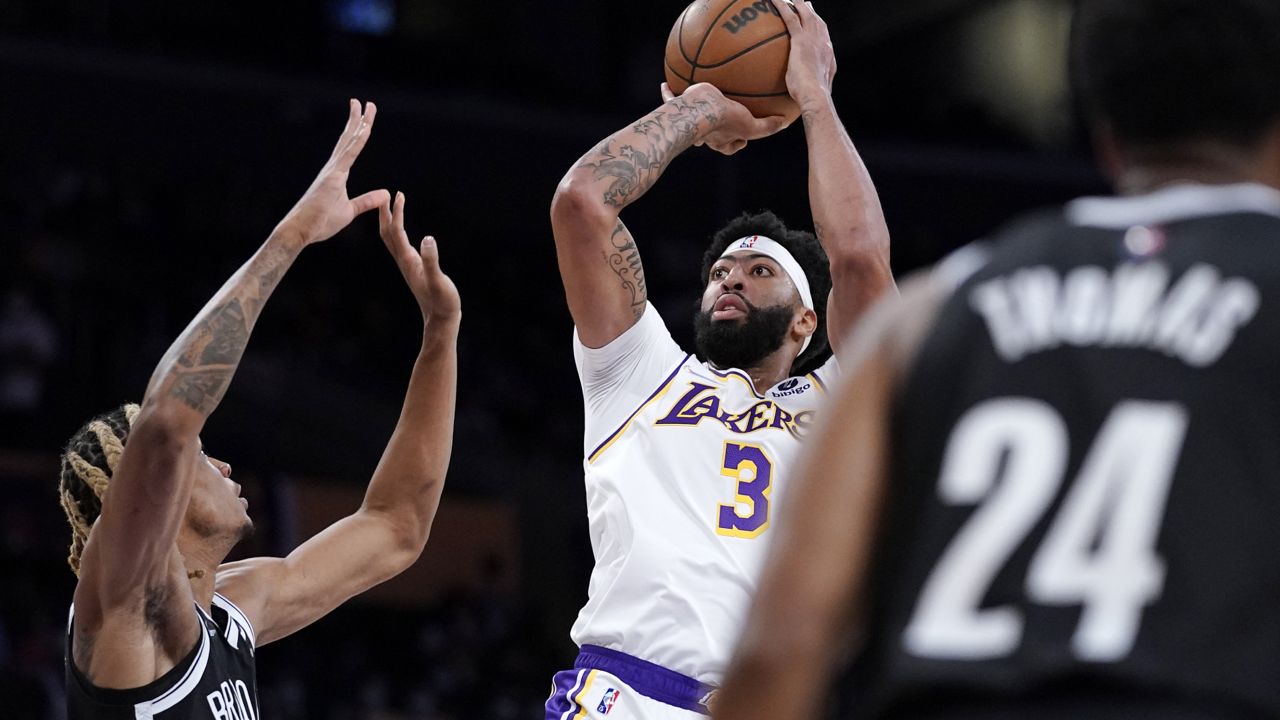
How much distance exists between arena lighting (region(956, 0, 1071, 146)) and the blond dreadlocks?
59.8 ft

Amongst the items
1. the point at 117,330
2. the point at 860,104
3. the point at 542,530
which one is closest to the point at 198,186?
the point at 117,330

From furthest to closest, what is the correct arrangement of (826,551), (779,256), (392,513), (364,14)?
(364,14)
(779,256)
(392,513)
(826,551)

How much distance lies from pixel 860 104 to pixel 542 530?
6.96m

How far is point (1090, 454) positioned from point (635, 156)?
2.96 meters

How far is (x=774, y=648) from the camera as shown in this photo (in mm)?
1586

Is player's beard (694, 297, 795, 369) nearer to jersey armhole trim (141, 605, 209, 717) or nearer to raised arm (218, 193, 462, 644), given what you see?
raised arm (218, 193, 462, 644)

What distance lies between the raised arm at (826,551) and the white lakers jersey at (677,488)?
2.55 meters

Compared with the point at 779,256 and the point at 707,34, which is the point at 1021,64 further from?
the point at 707,34

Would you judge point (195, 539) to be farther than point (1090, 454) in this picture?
Yes

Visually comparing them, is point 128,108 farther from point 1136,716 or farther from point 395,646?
point 1136,716

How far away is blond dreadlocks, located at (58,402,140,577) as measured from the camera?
155 inches

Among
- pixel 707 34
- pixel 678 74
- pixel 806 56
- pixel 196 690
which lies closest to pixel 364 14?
pixel 678 74

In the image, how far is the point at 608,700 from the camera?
4.19 m

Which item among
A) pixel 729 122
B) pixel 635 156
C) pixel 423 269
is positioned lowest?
pixel 423 269
